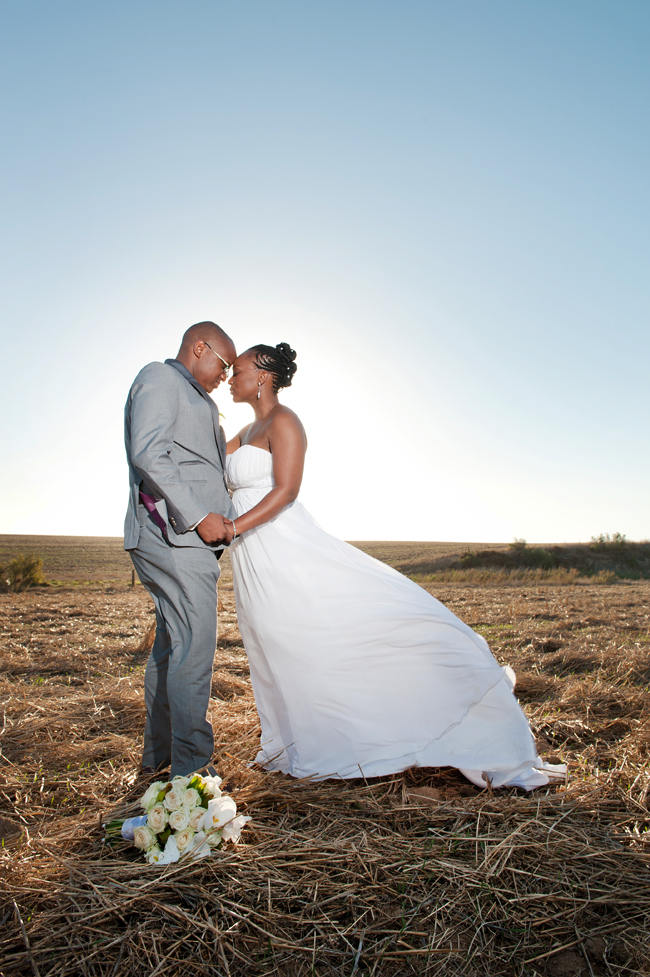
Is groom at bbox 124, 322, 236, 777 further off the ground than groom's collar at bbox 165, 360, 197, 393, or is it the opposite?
groom's collar at bbox 165, 360, 197, 393

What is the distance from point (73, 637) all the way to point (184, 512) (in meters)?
7.83

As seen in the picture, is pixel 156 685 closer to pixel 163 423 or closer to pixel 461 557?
pixel 163 423

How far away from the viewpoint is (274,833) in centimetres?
299

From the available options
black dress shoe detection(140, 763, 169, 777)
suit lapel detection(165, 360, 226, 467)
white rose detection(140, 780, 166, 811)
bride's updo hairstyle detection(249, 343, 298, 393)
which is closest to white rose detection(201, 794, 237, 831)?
white rose detection(140, 780, 166, 811)

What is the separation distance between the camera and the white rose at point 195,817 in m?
2.75

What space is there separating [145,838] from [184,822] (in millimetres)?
196

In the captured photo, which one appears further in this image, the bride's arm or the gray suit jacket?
the bride's arm

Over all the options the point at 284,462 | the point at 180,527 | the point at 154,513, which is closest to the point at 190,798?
the point at 180,527

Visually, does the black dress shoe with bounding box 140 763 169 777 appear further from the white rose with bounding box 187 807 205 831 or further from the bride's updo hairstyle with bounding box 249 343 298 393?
the bride's updo hairstyle with bounding box 249 343 298 393

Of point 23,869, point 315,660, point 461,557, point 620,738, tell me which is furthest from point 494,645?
point 461,557

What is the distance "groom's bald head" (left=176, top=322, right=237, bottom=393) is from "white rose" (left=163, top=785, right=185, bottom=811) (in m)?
2.28

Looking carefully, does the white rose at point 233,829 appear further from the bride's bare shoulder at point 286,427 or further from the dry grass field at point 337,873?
the bride's bare shoulder at point 286,427

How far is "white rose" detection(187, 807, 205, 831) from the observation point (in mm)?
2750

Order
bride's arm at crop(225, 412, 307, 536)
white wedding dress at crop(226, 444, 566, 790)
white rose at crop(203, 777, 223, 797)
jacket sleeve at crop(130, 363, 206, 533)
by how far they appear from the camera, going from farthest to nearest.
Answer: bride's arm at crop(225, 412, 307, 536)
white wedding dress at crop(226, 444, 566, 790)
jacket sleeve at crop(130, 363, 206, 533)
white rose at crop(203, 777, 223, 797)
